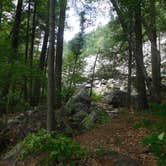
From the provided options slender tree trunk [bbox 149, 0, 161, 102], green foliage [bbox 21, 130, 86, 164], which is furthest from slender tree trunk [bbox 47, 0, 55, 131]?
slender tree trunk [bbox 149, 0, 161, 102]

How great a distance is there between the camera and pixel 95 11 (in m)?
11.9

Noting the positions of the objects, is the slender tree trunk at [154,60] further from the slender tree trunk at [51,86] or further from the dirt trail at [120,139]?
the slender tree trunk at [51,86]

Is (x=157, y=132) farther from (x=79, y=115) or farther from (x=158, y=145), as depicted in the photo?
(x=79, y=115)

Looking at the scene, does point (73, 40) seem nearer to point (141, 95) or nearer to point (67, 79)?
point (67, 79)

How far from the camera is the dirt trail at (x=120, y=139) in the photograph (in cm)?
664

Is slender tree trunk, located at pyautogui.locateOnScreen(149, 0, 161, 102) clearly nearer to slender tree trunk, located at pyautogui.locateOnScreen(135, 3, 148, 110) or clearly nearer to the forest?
the forest

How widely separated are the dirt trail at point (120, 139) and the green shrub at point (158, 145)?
147mm

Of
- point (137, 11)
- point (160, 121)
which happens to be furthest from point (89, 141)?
point (137, 11)

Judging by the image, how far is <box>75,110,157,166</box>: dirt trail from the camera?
6636 millimetres

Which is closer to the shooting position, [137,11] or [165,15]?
[137,11]

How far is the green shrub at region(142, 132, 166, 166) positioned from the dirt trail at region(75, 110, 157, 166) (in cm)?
15

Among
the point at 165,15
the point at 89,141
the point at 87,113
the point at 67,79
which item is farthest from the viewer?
the point at 67,79

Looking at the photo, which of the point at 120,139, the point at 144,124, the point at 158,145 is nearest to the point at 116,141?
the point at 120,139

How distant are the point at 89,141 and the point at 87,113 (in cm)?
318
